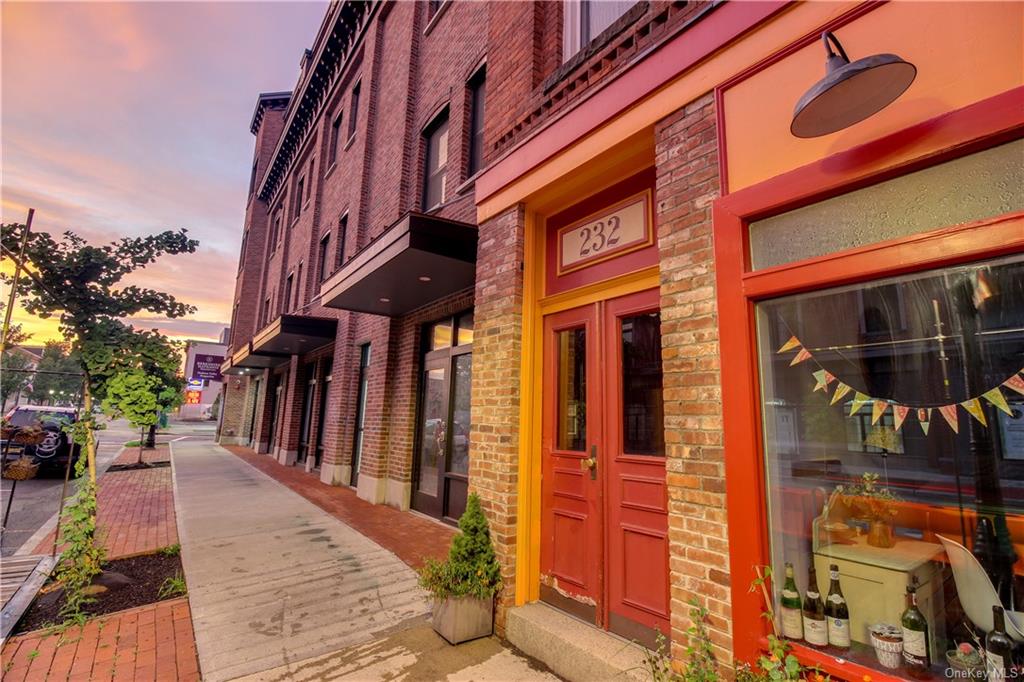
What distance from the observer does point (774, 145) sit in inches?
91.4

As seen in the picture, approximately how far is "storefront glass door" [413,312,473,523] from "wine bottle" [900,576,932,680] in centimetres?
511

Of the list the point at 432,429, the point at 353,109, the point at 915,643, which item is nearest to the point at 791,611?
the point at 915,643

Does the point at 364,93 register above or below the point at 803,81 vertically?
above

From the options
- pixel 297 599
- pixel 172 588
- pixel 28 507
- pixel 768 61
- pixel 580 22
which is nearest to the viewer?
pixel 768 61

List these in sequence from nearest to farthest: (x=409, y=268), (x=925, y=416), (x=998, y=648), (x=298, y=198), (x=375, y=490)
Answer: (x=998, y=648) < (x=925, y=416) < (x=409, y=268) < (x=375, y=490) < (x=298, y=198)

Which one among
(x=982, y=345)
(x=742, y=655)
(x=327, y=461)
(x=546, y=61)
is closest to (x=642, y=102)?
(x=546, y=61)

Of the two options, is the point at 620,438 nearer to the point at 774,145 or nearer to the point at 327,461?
the point at 774,145

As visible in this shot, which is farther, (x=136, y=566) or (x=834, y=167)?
(x=136, y=566)

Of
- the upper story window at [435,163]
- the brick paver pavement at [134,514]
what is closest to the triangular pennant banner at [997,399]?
the brick paver pavement at [134,514]

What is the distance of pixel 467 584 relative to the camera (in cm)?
338

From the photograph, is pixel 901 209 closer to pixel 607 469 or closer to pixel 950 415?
pixel 950 415

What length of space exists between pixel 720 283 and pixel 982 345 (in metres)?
1.05

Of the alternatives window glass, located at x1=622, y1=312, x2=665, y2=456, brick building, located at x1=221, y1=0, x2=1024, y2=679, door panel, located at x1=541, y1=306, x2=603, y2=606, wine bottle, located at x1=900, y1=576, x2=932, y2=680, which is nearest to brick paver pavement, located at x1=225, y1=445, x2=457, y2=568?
door panel, located at x1=541, y1=306, x2=603, y2=606

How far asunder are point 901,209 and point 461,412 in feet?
18.5
